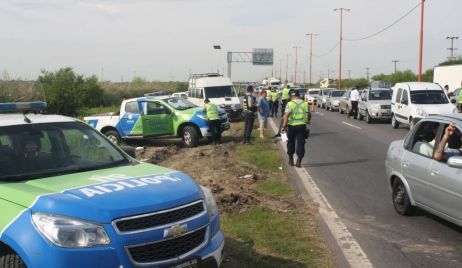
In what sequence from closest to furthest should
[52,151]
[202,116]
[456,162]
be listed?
[52,151], [456,162], [202,116]

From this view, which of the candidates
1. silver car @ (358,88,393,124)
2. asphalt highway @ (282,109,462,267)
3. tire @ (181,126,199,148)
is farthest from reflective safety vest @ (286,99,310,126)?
silver car @ (358,88,393,124)

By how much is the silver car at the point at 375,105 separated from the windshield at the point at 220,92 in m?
6.86

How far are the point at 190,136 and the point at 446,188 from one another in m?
12.3

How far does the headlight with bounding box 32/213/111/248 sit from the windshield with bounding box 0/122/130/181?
0.93m

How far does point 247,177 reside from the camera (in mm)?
10711

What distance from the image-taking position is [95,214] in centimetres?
370

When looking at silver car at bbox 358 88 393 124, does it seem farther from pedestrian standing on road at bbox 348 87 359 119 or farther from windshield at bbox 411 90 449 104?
windshield at bbox 411 90 449 104

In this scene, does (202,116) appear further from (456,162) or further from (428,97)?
(456,162)

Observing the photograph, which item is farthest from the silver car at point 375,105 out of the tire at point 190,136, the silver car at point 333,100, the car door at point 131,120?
the car door at point 131,120

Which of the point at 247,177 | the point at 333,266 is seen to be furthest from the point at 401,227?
the point at 247,177

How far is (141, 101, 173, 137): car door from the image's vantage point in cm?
1812

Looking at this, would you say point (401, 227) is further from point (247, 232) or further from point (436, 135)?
point (247, 232)

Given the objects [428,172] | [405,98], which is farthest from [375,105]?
[428,172]

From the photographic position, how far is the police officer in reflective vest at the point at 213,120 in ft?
58.1
